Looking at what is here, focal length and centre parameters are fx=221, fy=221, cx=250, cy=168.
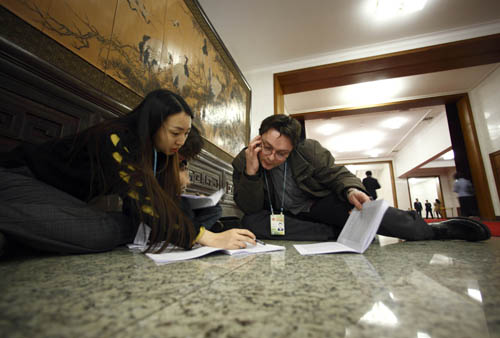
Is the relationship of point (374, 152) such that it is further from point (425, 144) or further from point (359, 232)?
point (359, 232)

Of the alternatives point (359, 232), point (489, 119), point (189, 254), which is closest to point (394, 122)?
point (489, 119)

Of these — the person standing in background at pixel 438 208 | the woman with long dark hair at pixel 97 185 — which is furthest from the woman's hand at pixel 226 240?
the person standing in background at pixel 438 208

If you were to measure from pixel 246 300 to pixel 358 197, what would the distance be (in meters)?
1.08

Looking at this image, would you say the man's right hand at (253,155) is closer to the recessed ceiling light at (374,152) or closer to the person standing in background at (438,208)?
the recessed ceiling light at (374,152)

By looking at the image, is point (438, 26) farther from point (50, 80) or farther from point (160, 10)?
point (50, 80)

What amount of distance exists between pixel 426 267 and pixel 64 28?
185 centimetres

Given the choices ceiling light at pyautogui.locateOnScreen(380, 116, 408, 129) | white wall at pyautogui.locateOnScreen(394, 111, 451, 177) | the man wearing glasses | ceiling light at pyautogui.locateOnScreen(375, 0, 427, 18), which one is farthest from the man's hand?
white wall at pyautogui.locateOnScreen(394, 111, 451, 177)

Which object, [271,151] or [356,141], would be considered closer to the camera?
[271,151]

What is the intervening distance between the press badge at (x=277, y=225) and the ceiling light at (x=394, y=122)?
6452mm

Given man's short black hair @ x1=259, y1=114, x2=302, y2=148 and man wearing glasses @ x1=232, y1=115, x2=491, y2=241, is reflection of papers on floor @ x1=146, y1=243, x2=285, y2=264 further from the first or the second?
man's short black hair @ x1=259, y1=114, x2=302, y2=148

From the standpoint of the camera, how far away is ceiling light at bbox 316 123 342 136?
6641 millimetres

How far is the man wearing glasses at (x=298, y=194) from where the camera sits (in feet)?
4.36

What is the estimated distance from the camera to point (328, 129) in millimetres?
6883

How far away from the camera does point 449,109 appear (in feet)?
16.6
